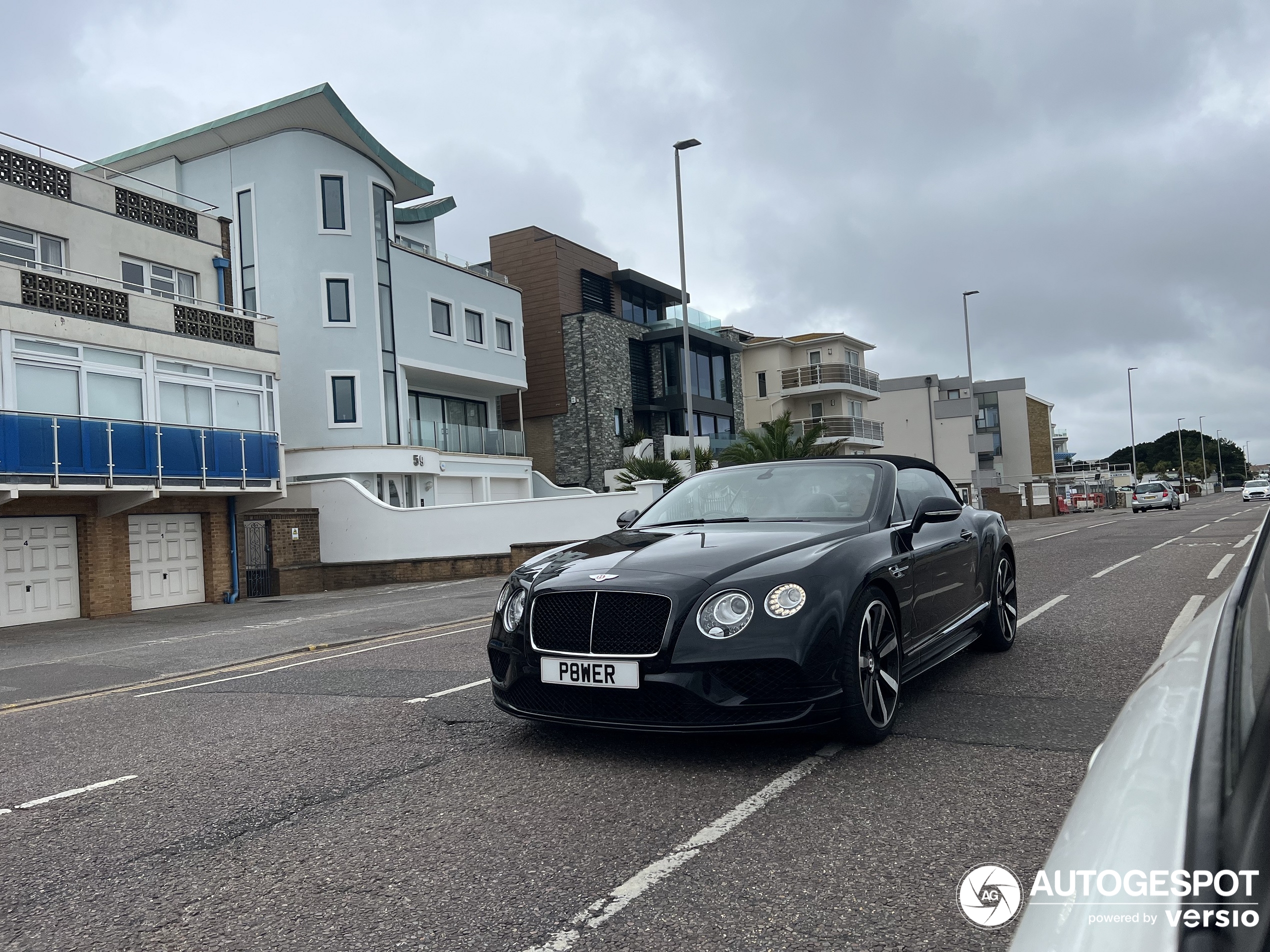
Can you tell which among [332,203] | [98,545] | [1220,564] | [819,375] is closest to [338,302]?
[332,203]

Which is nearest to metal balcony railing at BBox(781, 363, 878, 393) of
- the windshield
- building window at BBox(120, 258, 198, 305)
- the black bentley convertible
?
building window at BBox(120, 258, 198, 305)

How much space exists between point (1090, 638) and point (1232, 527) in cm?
2116

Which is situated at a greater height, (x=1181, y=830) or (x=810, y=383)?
(x=810, y=383)

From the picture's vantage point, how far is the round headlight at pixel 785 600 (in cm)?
434

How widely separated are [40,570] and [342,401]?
11.6m

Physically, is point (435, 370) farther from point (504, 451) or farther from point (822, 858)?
point (822, 858)

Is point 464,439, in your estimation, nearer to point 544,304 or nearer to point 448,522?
point 448,522

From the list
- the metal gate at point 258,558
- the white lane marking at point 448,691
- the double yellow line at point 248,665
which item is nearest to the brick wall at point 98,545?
the metal gate at point 258,558

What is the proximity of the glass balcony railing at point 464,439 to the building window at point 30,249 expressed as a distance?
12.1 metres

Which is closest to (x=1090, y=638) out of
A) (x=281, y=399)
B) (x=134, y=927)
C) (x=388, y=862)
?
(x=388, y=862)

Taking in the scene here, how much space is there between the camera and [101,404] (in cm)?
2006

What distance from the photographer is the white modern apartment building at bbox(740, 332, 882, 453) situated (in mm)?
58344

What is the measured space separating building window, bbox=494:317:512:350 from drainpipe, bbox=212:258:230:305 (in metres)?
12.8

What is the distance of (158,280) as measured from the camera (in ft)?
76.6
